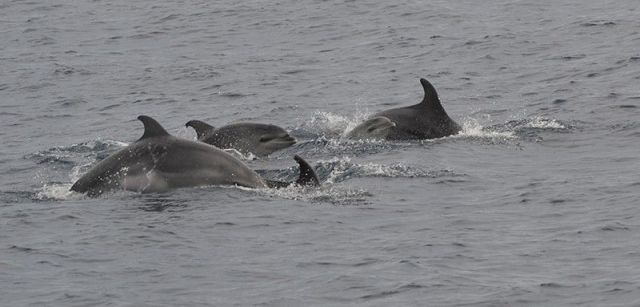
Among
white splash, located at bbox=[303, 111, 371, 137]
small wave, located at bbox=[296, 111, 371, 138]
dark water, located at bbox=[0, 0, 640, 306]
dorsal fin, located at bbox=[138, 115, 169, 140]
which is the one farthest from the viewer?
white splash, located at bbox=[303, 111, 371, 137]

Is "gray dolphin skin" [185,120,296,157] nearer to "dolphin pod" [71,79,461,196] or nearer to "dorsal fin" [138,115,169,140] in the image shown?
"dolphin pod" [71,79,461,196]

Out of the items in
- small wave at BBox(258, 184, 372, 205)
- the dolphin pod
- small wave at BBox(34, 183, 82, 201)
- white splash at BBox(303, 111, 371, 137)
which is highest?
the dolphin pod

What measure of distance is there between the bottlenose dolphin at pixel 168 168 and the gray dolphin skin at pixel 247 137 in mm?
4948

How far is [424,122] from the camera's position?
94.6ft

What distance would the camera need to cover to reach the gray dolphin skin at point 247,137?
28141 millimetres

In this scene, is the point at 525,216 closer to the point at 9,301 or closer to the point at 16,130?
the point at 9,301

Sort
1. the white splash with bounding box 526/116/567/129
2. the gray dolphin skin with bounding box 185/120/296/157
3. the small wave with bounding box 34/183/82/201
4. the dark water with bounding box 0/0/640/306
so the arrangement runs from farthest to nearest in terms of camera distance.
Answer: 1. the white splash with bounding box 526/116/567/129
2. the gray dolphin skin with bounding box 185/120/296/157
3. the small wave with bounding box 34/183/82/201
4. the dark water with bounding box 0/0/640/306

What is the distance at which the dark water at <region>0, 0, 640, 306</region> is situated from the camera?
18.3 meters

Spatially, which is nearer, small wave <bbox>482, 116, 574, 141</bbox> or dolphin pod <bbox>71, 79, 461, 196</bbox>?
dolphin pod <bbox>71, 79, 461, 196</bbox>

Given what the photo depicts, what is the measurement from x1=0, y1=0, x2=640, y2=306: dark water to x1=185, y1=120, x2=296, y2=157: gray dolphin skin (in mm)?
427

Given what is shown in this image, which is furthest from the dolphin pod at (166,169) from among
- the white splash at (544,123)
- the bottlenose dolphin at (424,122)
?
the white splash at (544,123)

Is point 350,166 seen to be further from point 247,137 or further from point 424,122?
point 424,122

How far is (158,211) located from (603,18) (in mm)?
27269

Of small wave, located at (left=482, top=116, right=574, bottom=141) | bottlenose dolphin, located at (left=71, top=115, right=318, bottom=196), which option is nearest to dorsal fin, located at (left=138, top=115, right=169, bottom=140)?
bottlenose dolphin, located at (left=71, top=115, right=318, bottom=196)
